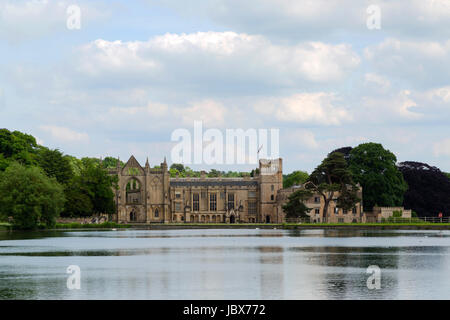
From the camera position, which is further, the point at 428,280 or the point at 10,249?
the point at 10,249

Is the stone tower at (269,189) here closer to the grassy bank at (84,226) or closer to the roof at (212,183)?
the roof at (212,183)

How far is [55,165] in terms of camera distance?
333ft

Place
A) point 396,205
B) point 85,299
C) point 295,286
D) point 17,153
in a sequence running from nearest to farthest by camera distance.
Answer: point 85,299
point 295,286
point 17,153
point 396,205

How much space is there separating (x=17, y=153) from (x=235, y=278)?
243ft

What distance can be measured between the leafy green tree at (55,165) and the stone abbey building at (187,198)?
30.3 metres

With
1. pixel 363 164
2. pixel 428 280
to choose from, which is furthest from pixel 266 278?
pixel 363 164

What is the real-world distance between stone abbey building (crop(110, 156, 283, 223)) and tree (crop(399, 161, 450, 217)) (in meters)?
24.8

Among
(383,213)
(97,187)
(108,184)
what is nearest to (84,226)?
(97,187)

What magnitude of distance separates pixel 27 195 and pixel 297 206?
41.3m

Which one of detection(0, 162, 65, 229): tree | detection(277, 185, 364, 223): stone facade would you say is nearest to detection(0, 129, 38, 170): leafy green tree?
detection(0, 162, 65, 229): tree

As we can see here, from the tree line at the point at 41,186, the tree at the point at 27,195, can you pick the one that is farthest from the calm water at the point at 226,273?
the tree line at the point at 41,186

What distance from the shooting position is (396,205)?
110875mm

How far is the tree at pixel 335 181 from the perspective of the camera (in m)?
100

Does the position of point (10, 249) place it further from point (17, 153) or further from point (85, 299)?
point (17, 153)
